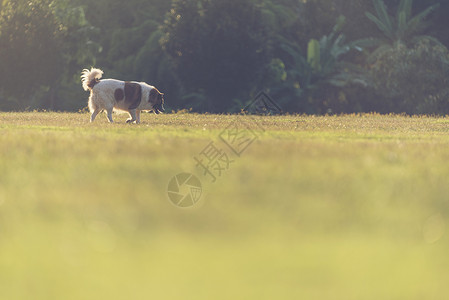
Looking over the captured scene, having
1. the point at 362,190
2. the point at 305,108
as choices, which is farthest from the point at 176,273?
the point at 305,108

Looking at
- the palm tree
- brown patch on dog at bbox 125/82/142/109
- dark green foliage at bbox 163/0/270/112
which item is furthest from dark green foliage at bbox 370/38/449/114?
brown patch on dog at bbox 125/82/142/109

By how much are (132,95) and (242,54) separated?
2346cm

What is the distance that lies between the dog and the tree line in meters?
22.5

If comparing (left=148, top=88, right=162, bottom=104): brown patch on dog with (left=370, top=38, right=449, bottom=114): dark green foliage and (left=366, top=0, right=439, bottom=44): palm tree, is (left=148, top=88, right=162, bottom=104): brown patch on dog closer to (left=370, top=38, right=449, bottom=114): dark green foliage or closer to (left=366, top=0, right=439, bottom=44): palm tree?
(left=370, top=38, right=449, bottom=114): dark green foliage

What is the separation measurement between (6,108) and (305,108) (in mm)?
22144

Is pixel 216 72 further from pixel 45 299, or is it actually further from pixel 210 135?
pixel 45 299

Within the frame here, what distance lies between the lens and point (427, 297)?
15.6 ft

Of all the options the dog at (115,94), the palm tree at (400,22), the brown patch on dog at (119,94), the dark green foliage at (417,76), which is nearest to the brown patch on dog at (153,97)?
the dog at (115,94)

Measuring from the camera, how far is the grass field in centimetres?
495

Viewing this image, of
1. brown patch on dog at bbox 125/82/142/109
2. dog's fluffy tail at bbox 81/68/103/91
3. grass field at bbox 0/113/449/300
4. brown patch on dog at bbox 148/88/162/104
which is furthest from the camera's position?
brown patch on dog at bbox 148/88/162/104

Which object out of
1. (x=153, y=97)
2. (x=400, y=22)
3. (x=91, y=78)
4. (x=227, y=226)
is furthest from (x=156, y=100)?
(x=400, y=22)

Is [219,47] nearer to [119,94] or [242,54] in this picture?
[242,54]

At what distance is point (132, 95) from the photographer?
73.4 ft

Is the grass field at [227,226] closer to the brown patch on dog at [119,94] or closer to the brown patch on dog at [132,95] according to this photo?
the brown patch on dog at [119,94]
